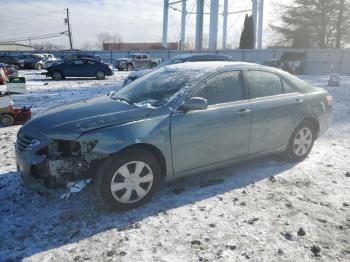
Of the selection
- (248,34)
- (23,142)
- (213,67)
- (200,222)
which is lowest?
(200,222)

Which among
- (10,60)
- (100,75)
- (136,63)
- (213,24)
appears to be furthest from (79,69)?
(213,24)

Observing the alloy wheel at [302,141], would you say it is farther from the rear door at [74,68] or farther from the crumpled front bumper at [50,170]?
the rear door at [74,68]

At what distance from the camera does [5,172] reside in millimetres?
4898

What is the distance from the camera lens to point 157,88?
177 inches

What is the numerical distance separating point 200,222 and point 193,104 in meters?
1.34

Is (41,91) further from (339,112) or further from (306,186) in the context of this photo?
(306,186)

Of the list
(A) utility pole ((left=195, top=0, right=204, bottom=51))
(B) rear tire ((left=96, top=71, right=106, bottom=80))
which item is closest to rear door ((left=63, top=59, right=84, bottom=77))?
(B) rear tire ((left=96, top=71, right=106, bottom=80))

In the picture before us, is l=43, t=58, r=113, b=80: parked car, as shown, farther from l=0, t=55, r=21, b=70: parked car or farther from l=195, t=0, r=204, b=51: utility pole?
l=195, t=0, r=204, b=51: utility pole

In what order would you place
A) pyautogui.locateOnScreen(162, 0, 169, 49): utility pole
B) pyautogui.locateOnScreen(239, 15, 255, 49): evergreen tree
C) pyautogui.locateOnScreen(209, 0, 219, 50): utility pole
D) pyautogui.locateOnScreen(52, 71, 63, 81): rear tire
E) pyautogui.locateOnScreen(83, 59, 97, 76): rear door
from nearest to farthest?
pyautogui.locateOnScreen(52, 71, 63, 81): rear tire, pyautogui.locateOnScreen(83, 59, 97, 76): rear door, pyautogui.locateOnScreen(209, 0, 219, 50): utility pole, pyautogui.locateOnScreen(239, 15, 255, 49): evergreen tree, pyautogui.locateOnScreen(162, 0, 169, 49): utility pole

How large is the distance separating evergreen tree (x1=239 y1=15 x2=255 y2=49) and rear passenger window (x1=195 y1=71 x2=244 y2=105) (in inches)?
1523

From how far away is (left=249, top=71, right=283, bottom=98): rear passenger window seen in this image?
4754 mm

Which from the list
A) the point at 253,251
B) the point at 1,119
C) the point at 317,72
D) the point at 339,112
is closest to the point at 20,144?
the point at 253,251

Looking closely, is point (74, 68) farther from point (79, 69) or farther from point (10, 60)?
point (10, 60)

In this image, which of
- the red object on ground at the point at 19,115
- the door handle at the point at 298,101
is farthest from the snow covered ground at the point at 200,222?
the red object on ground at the point at 19,115
